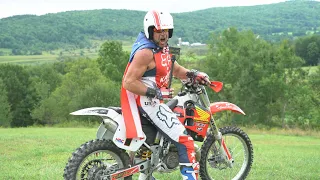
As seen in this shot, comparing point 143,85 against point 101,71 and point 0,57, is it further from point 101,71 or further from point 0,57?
point 0,57

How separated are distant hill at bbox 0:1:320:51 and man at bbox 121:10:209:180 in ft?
459

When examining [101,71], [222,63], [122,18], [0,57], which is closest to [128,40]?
[122,18]

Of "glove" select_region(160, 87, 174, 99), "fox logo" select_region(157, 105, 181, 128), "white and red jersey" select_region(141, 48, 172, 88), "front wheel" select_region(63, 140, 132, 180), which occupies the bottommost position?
"front wheel" select_region(63, 140, 132, 180)

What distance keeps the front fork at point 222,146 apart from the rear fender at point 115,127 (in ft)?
4.67

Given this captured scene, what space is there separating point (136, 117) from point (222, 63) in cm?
5222

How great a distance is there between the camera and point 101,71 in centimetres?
7019

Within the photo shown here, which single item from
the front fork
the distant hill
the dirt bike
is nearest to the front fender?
the dirt bike

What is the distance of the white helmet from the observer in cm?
545

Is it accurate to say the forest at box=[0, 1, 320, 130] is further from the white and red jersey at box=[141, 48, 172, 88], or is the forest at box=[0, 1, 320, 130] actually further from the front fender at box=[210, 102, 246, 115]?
the white and red jersey at box=[141, 48, 172, 88]

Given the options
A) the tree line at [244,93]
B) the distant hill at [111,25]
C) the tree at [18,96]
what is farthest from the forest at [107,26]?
the tree at [18,96]

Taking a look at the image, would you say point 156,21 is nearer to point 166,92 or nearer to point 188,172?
point 166,92

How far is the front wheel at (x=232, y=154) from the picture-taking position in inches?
262

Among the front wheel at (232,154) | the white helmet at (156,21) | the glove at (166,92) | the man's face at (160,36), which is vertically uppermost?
the white helmet at (156,21)

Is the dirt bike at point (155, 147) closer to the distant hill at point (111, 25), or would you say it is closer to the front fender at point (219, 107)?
the front fender at point (219, 107)
